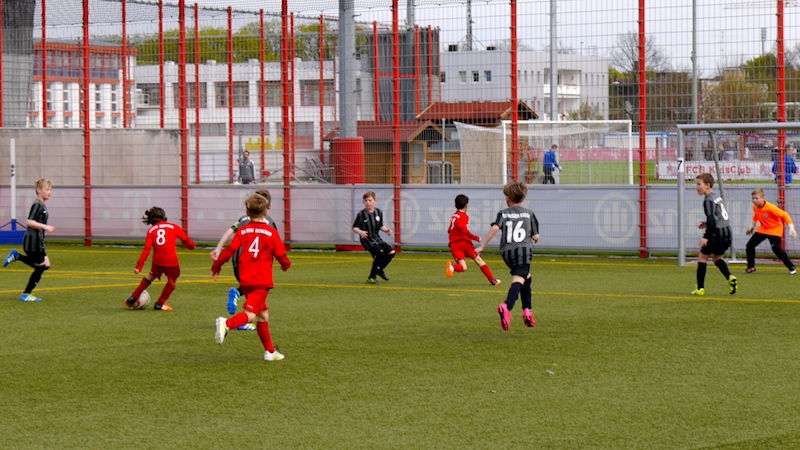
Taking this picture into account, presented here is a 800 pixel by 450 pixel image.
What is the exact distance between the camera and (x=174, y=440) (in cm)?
660

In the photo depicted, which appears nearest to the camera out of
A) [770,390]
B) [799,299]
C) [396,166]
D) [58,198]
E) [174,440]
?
[174,440]

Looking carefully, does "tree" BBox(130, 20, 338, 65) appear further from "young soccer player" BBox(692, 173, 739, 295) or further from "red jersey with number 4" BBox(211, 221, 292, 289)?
"red jersey with number 4" BBox(211, 221, 292, 289)

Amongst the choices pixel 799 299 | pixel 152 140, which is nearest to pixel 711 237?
pixel 799 299

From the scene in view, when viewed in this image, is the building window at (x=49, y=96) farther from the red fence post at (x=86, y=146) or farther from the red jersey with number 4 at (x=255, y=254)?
the red jersey with number 4 at (x=255, y=254)

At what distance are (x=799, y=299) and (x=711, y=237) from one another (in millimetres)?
1274

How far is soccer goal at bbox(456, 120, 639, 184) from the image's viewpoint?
64.8ft

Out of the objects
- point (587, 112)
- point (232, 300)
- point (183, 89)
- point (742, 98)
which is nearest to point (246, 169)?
point (183, 89)

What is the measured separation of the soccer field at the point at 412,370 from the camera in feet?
22.2

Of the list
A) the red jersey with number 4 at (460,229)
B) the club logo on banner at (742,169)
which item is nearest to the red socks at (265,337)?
the red jersey with number 4 at (460,229)

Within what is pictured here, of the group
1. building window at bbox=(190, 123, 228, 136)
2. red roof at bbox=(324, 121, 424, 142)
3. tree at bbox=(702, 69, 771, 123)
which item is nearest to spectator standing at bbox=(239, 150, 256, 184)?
building window at bbox=(190, 123, 228, 136)

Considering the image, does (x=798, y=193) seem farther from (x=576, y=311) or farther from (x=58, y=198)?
(x=58, y=198)

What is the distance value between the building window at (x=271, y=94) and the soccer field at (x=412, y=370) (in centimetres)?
916

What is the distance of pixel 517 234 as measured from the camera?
10867 millimetres

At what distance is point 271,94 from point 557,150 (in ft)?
22.2
